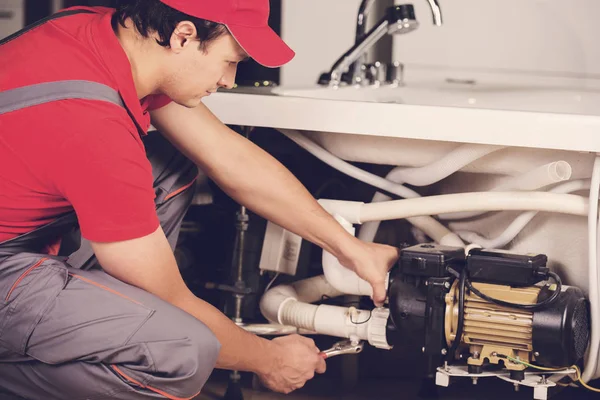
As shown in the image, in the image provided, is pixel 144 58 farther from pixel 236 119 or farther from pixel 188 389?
pixel 188 389

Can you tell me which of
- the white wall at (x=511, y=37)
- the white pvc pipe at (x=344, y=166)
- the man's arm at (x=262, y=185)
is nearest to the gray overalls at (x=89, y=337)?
the man's arm at (x=262, y=185)

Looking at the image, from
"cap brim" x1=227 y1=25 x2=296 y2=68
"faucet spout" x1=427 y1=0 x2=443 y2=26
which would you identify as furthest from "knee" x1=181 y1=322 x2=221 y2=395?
"faucet spout" x1=427 y1=0 x2=443 y2=26

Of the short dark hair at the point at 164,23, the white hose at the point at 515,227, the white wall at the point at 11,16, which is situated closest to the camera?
the short dark hair at the point at 164,23

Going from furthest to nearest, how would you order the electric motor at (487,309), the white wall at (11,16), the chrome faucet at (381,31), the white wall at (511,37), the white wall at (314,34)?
1. the white wall at (11,16)
2. the white wall at (314,34)
3. the white wall at (511,37)
4. the chrome faucet at (381,31)
5. the electric motor at (487,309)

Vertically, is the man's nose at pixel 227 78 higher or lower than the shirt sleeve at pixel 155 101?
higher

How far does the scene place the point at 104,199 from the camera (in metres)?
1.17

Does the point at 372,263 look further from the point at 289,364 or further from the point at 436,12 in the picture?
the point at 436,12

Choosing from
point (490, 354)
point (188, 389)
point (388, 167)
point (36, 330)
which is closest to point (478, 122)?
point (490, 354)

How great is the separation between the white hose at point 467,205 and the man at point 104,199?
382mm

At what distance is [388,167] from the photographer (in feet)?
6.55

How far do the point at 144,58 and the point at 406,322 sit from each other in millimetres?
645

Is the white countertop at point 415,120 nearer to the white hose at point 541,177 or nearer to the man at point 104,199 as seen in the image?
the white hose at point 541,177

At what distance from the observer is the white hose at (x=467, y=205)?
4.79ft

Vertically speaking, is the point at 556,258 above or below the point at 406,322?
above
